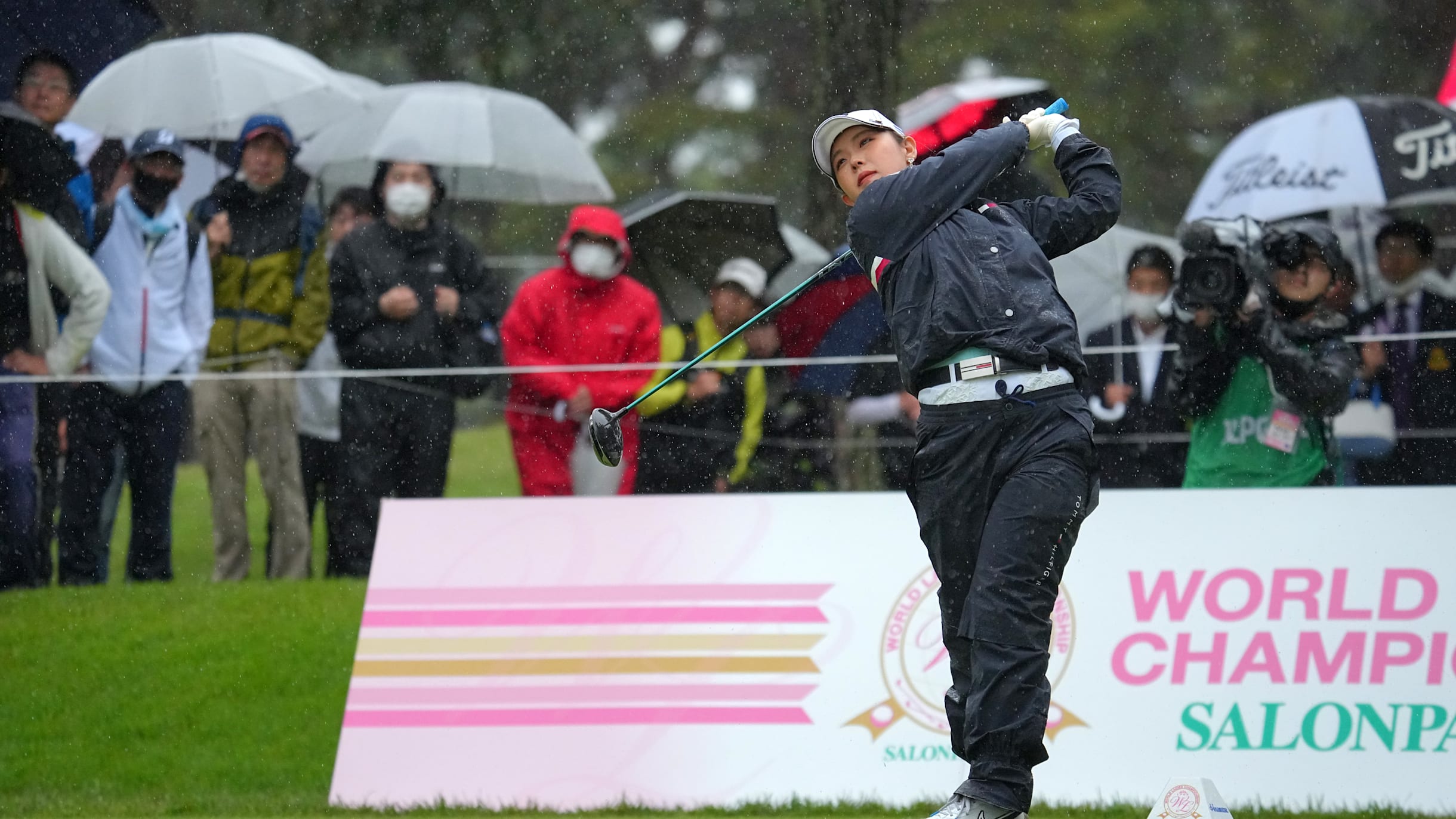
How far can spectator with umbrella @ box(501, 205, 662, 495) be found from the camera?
21.0 feet

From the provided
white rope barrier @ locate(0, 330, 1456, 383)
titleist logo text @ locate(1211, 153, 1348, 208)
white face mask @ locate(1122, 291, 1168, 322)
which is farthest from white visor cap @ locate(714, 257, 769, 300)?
titleist logo text @ locate(1211, 153, 1348, 208)

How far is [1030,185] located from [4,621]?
4.52m

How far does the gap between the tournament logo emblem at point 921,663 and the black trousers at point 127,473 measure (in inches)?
125

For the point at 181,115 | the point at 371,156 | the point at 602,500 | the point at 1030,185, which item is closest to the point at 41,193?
the point at 181,115

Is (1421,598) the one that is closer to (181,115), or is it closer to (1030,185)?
(1030,185)

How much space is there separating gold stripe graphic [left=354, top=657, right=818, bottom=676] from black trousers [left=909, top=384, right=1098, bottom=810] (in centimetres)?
127

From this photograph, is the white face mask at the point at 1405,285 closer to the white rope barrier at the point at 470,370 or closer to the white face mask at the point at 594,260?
the white rope barrier at the point at 470,370

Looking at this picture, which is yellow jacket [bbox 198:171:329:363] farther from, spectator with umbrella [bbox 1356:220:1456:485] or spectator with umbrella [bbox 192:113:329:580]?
spectator with umbrella [bbox 1356:220:1456:485]

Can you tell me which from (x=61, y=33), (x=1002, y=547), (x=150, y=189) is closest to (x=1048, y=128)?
(x=1002, y=547)

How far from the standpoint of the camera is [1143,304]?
6.67 meters

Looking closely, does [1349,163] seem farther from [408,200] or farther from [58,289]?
[58,289]

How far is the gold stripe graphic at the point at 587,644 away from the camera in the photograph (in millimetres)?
5086

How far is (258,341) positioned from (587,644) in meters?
2.34

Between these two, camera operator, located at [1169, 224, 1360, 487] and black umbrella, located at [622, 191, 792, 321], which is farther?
black umbrella, located at [622, 191, 792, 321]
